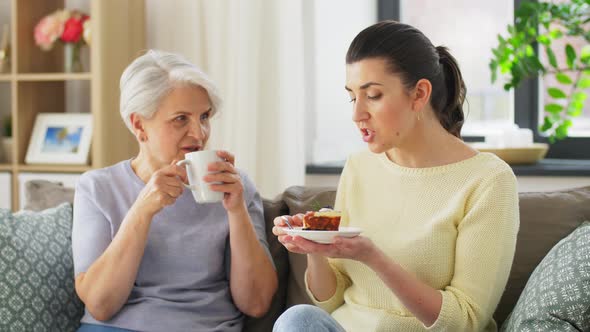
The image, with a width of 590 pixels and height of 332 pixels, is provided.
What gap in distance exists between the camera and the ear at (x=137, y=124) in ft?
7.07

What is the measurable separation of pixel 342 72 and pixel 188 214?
1654 millimetres

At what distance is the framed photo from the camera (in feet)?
11.8

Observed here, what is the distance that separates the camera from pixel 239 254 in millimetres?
2051

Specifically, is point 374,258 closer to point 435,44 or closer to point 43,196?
point 43,196

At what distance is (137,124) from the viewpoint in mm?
2172

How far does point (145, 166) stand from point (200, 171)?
1.17 ft

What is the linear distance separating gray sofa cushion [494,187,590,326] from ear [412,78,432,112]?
1.57 ft

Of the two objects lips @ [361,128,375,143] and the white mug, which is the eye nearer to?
the white mug

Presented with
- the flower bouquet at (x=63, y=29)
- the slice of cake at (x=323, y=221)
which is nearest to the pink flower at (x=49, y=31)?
the flower bouquet at (x=63, y=29)

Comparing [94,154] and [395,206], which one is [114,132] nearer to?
[94,154]

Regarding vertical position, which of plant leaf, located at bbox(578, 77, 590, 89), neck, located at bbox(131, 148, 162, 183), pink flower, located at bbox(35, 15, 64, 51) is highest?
pink flower, located at bbox(35, 15, 64, 51)

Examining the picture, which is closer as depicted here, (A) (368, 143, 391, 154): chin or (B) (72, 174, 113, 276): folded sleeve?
(A) (368, 143, 391, 154): chin

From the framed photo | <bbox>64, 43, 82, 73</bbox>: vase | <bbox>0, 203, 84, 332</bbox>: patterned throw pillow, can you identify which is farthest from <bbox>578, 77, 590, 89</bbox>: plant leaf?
<bbox>64, 43, 82, 73</bbox>: vase

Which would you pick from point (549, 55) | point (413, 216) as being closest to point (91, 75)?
point (549, 55)
